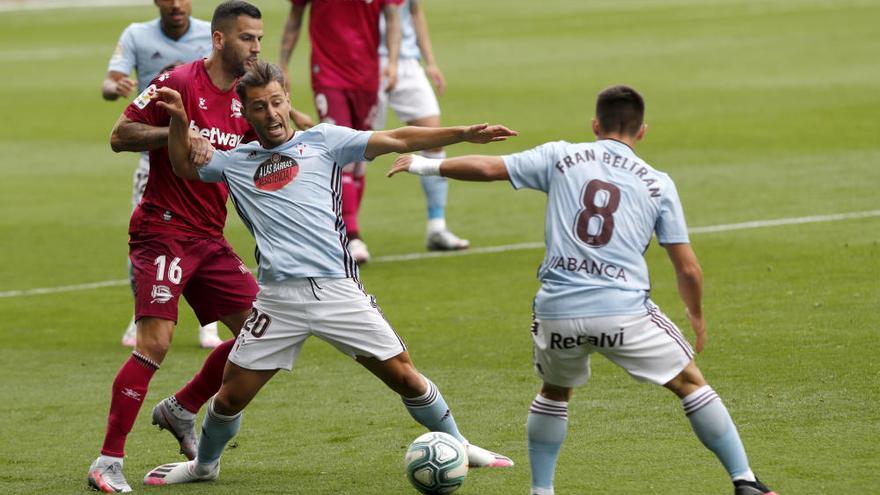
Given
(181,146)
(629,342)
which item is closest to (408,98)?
(181,146)

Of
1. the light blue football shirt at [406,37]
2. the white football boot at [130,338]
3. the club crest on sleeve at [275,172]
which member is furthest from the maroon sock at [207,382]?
the light blue football shirt at [406,37]

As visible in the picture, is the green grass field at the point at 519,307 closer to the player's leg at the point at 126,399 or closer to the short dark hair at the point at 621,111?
→ the player's leg at the point at 126,399

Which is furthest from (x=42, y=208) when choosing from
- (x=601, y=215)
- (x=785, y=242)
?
(x=601, y=215)

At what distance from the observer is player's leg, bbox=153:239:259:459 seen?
7652 mm

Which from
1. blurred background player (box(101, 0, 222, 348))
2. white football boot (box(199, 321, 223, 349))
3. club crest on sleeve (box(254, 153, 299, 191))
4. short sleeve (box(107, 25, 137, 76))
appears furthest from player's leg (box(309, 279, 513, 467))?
short sleeve (box(107, 25, 137, 76))

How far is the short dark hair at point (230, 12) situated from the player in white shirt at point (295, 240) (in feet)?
2.24

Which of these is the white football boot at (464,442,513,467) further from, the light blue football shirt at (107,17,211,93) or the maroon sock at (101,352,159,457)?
the light blue football shirt at (107,17,211,93)

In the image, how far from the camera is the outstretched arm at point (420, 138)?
6.68 m

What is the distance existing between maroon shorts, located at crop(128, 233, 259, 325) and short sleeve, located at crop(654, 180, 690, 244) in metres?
2.37

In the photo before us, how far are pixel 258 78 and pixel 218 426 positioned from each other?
163cm

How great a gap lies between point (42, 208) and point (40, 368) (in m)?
7.24

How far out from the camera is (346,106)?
535 inches

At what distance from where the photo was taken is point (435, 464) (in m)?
6.77

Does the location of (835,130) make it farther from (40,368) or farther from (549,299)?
(549,299)
